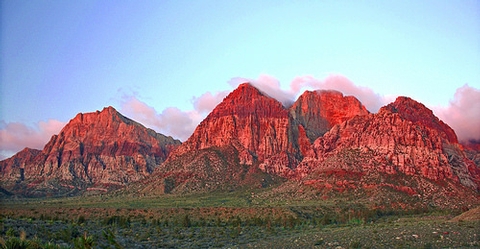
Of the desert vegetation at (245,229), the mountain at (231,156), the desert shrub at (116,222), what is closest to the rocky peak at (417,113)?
the mountain at (231,156)

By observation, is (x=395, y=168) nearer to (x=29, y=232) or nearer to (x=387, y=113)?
(x=387, y=113)

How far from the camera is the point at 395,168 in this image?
124 meters

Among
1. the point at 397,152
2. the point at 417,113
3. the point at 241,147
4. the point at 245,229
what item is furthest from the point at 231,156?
the point at 245,229

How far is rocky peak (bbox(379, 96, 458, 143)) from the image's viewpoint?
153 metres

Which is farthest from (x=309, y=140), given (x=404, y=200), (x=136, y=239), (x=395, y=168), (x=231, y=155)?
(x=136, y=239)

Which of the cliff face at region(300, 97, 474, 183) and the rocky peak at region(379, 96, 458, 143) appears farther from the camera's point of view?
the rocky peak at region(379, 96, 458, 143)

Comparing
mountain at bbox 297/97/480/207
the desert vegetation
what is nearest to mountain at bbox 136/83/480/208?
mountain at bbox 297/97/480/207

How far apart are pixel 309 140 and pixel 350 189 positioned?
82.8 metres

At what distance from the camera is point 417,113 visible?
157250 millimetres

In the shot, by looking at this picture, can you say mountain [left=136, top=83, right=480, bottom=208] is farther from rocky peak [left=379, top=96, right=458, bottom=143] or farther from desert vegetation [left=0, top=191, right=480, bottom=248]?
desert vegetation [left=0, top=191, right=480, bottom=248]

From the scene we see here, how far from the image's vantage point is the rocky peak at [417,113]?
502 feet

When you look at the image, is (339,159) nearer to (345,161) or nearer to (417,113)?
(345,161)

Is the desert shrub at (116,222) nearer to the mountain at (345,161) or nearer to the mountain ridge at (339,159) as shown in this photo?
the mountain at (345,161)

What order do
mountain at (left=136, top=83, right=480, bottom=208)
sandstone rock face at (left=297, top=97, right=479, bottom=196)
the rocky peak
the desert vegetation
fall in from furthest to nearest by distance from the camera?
1. the rocky peak
2. sandstone rock face at (left=297, top=97, right=479, bottom=196)
3. mountain at (left=136, top=83, right=480, bottom=208)
4. the desert vegetation
